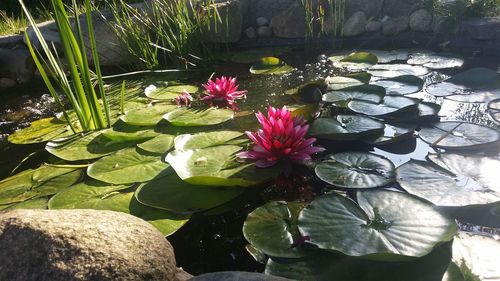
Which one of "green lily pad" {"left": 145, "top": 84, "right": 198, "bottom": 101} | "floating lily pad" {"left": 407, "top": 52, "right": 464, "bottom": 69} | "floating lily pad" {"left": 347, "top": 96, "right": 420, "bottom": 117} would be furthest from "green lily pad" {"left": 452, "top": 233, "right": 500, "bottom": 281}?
"green lily pad" {"left": 145, "top": 84, "right": 198, "bottom": 101}

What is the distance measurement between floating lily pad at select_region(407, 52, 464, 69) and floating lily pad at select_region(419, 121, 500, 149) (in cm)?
135

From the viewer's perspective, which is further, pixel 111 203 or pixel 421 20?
pixel 421 20

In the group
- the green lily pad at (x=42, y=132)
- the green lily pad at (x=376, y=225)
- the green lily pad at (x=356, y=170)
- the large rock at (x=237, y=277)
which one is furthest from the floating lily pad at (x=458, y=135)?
the green lily pad at (x=42, y=132)

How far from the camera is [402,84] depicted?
3.07 meters

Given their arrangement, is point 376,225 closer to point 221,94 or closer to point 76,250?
point 76,250

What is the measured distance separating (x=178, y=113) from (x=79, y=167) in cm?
85

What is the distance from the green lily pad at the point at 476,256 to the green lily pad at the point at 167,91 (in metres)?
2.57

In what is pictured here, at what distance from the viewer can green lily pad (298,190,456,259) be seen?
4.78 feet

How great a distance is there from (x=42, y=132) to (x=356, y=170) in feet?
8.24

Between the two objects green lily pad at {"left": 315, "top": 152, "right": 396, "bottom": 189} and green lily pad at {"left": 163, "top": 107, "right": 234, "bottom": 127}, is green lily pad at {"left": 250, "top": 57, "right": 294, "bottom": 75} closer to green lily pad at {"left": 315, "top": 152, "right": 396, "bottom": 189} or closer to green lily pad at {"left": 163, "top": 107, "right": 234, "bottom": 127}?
green lily pad at {"left": 163, "top": 107, "right": 234, "bottom": 127}

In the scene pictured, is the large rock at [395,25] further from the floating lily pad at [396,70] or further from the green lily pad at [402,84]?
the green lily pad at [402,84]

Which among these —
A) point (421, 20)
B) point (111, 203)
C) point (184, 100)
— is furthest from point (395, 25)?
point (111, 203)

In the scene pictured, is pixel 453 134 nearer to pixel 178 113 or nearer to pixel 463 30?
pixel 178 113

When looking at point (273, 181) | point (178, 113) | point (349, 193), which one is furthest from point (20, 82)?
point (349, 193)
